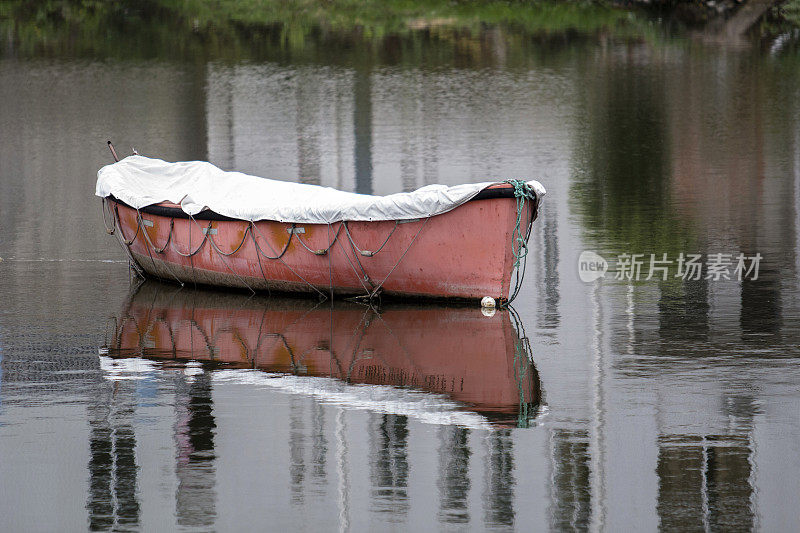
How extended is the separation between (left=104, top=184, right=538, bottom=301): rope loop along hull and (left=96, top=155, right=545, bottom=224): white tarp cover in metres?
0.14

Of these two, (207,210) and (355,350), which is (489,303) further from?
(207,210)

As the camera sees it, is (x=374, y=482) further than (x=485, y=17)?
No

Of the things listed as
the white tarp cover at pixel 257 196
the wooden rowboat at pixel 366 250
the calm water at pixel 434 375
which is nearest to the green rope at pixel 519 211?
the wooden rowboat at pixel 366 250

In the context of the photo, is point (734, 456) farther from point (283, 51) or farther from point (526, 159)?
point (283, 51)

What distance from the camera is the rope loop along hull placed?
1672 centimetres

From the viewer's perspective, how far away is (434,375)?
43.0ft

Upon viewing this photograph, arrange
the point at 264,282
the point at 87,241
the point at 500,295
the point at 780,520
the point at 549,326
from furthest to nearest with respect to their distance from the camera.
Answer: the point at 87,241
the point at 264,282
the point at 500,295
the point at 549,326
the point at 780,520

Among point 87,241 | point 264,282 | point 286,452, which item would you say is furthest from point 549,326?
point 87,241

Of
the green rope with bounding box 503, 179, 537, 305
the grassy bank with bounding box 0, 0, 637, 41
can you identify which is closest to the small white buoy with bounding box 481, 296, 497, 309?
the green rope with bounding box 503, 179, 537, 305

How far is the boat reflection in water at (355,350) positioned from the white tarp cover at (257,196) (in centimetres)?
118

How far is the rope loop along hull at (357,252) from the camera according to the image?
54.9 feet

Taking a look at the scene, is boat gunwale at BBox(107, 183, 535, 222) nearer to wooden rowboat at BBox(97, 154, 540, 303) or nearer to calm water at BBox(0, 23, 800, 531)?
wooden rowboat at BBox(97, 154, 540, 303)

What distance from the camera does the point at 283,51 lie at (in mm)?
57031

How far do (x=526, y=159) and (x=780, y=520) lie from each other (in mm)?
23583
